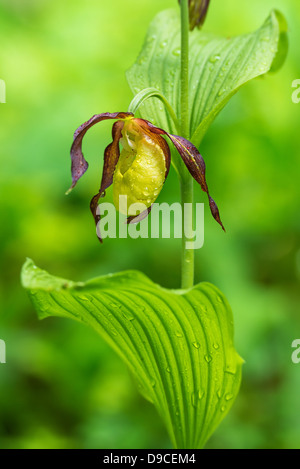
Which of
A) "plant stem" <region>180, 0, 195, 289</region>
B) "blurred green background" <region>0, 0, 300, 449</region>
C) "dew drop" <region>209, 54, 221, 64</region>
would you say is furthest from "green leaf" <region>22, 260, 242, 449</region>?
"blurred green background" <region>0, 0, 300, 449</region>

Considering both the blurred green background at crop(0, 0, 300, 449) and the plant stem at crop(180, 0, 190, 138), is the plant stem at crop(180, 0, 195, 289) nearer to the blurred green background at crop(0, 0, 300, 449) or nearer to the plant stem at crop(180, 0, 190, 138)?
the plant stem at crop(180, 0, 190, 138)

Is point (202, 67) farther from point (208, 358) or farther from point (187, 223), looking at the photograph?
point (208, 358)

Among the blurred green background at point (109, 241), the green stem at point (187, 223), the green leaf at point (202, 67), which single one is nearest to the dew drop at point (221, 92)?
the green leaf at point (202, 67)

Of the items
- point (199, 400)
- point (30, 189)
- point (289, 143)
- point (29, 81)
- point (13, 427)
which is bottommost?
point (13, 427)

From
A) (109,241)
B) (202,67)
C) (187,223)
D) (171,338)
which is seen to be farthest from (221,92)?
(109,241)

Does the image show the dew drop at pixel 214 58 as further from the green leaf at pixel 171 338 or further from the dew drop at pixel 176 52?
the green leaf at pixel 171 338

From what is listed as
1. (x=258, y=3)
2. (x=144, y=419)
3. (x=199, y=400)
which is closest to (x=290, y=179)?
(x=258, y=3)
